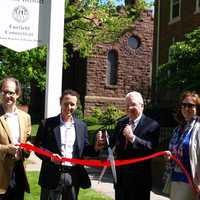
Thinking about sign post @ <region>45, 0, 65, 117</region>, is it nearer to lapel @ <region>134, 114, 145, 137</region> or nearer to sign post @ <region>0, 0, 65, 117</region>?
sign post @ <region>0, 0, 65, 117</region>

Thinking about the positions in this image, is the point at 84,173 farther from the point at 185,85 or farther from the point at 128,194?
the point at 185,85

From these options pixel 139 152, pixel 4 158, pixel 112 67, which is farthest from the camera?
pixel 112 67

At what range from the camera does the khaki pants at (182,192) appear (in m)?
5.39

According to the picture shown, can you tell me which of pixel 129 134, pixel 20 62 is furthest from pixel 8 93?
pixel 20 62

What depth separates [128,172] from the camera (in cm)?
570

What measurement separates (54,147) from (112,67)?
26.5 metres

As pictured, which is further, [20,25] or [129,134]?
[20,25]

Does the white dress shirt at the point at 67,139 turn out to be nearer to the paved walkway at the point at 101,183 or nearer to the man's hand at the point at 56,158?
the man's hand at the point at 56,158

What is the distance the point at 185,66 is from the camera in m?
12.7

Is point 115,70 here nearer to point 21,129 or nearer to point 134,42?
point 134,42

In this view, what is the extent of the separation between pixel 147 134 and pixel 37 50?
9.93 meters

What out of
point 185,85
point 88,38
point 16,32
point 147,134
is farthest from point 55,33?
point 88,38

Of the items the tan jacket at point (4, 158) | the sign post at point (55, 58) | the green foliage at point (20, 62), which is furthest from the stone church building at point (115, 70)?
the tan jacket at point (4, 158)

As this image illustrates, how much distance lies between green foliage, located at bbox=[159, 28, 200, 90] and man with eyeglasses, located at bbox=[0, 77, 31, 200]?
713 centimetres
